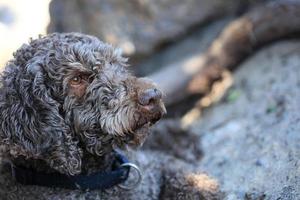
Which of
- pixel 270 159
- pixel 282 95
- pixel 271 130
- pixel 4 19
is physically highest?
pixel 4 19

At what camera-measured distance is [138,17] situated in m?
8.06

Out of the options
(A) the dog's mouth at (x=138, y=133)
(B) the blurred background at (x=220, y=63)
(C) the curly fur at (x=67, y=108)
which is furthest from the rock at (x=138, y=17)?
(A) the dog's mouth at (x=138, y=133)

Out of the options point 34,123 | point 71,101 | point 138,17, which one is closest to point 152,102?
point 71,101

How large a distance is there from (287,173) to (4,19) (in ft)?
13.0

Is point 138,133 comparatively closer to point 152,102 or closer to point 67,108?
point 152,102

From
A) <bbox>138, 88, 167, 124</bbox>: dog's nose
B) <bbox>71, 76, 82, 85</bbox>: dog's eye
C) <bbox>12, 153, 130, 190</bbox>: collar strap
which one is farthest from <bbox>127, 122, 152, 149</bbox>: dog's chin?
<bbox>71, 76, 82, 85</bbox>: dog's eye

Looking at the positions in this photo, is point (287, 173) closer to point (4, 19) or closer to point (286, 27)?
point (286, 27)

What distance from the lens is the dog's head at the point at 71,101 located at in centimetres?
425

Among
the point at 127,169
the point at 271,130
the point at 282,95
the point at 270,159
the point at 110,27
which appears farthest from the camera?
the point at 110,27

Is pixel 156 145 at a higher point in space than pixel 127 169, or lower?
higher

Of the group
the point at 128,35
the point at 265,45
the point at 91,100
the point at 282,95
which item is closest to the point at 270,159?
the point at 282,95

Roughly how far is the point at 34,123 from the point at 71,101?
30 cm

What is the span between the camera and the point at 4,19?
7.43 meters

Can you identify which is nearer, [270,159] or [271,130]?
[270,159]
